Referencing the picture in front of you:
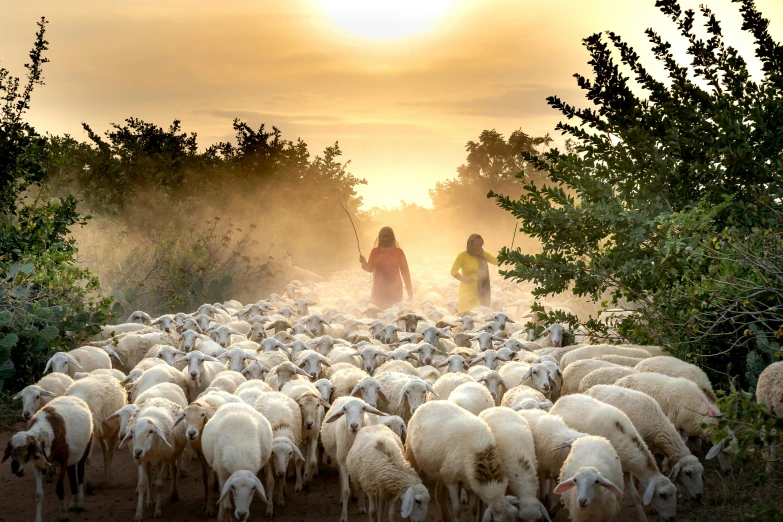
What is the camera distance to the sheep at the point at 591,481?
6.24 meters

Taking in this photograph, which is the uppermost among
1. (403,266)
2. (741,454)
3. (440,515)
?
(403,266)

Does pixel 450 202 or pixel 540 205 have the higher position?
pixel 450 202

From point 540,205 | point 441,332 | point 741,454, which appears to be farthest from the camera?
point 441,332

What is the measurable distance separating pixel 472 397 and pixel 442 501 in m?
1.45

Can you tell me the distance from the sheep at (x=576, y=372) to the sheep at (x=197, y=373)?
494cm

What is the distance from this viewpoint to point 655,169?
11.1m

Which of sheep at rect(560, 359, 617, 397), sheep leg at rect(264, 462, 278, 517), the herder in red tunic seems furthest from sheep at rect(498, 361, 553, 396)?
the herder in red tunic

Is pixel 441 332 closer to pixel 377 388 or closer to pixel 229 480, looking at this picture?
pixel 377 388

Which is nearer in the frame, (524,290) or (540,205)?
(540,205)

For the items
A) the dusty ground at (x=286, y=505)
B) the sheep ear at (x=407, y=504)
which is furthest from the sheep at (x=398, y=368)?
the sheep ear at (x=407, y=504)

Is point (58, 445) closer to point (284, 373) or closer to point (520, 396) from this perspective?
point (284, 373)

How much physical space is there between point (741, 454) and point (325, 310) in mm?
14268

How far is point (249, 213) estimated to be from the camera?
35219 mm

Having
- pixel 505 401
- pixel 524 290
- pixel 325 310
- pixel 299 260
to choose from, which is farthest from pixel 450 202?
pixel 505 401
